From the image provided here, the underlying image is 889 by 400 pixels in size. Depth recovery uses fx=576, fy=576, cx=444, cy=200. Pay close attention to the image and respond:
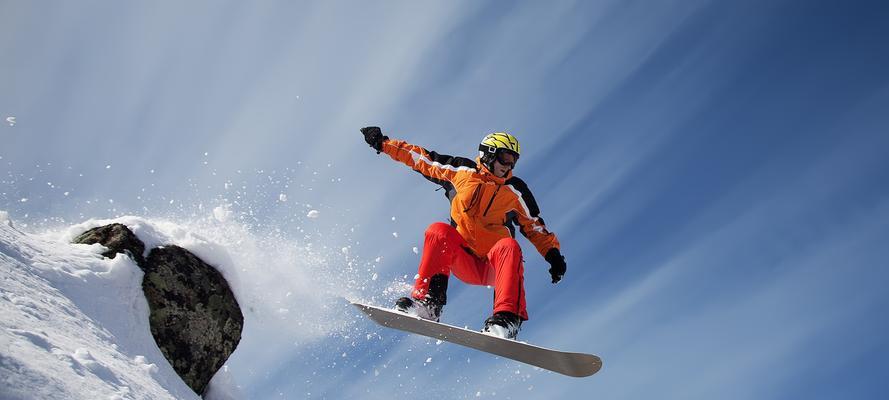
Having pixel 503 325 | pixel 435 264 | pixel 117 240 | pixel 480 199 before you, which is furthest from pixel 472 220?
pixel 117 240

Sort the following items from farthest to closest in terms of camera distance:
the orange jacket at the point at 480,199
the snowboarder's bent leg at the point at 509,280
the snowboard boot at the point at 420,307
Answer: the orange jacket at the point at 480,199
the snowboard boot at the point at 420,307
the snowboarder's bent leg at the point at 509,280

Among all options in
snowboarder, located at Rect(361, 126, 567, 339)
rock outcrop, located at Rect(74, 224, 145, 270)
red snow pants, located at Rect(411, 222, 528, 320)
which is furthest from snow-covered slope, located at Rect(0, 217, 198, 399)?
red snow pants, located at Rect(411, 222, 528, 320)

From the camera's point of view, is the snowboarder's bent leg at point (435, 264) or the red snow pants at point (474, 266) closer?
the red snow pants at point (474, 266)

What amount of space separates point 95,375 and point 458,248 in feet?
16.4

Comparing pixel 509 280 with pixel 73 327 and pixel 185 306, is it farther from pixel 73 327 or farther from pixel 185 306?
pixel 73 327

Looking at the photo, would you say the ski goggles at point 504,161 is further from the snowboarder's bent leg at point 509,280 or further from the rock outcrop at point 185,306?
the rock outcrop at point 185,306

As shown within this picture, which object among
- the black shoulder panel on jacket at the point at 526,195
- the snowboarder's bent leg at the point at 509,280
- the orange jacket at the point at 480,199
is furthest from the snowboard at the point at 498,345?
the black shoulder panel on jacket at the point at 526,195

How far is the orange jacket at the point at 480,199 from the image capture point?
26.9 feet

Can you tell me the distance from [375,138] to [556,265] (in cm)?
332

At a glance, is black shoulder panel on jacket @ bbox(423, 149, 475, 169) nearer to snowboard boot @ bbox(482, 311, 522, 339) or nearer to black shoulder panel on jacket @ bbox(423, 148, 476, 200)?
black shoulder panel on jacket @ bbox(423, 148, 476, 200)

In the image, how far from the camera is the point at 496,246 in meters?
7.43

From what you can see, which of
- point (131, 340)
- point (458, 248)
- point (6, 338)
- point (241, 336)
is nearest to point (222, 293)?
point (241, 336)

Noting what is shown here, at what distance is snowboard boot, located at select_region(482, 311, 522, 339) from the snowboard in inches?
3.9

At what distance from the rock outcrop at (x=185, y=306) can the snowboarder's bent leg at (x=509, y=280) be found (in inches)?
130
